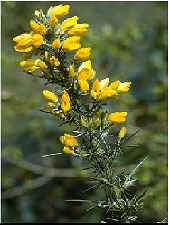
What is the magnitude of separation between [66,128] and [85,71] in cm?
267

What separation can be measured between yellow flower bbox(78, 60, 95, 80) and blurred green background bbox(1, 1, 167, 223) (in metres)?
2.43

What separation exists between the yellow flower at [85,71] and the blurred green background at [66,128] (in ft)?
7.99

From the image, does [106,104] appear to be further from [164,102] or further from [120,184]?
[164,102]

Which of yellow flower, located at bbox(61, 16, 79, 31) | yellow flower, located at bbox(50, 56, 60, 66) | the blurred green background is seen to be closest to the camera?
yellow flower, located at bbox(50, 56, 60, 66)

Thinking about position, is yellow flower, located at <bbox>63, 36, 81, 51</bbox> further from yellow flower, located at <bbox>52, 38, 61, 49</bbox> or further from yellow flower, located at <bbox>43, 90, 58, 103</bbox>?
yellow flower, located at <bbox>43, 90, 58, 103</bbox>

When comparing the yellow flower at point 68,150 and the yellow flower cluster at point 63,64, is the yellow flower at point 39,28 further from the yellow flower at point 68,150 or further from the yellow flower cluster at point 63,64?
the yellow flower at point 68,150

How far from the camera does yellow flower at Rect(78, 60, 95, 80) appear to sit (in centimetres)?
142

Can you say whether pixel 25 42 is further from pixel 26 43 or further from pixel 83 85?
pixel 83 85

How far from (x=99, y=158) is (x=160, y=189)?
10.0 ft

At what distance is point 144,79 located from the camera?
570 centimetres

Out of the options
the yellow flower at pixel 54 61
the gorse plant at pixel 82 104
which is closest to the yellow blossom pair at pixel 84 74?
the gorse plant at pixel 82 104

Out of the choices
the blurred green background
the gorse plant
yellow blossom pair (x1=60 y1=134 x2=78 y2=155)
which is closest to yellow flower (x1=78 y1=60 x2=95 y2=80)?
the gorse plant

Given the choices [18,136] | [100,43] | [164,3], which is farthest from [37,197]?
[164,3]

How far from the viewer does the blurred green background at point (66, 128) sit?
4629 mm
